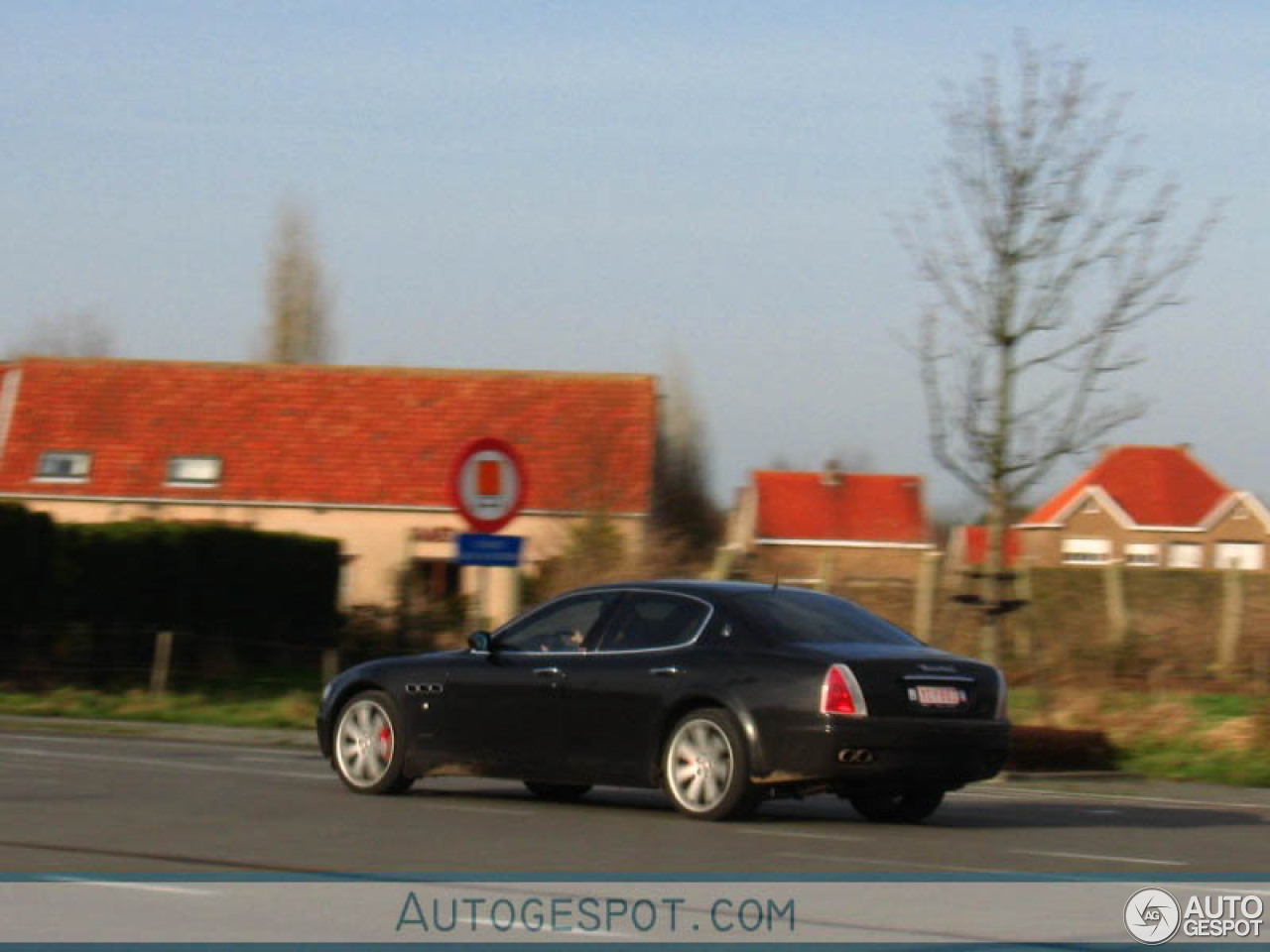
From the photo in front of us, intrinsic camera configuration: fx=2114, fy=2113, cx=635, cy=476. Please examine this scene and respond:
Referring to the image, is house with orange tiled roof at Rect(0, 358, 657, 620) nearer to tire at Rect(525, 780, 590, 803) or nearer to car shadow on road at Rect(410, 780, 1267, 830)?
car shadow on road at Rect(410, 780, 1267, 830)

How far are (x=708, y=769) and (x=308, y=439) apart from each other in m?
37.1

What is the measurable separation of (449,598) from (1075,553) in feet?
174

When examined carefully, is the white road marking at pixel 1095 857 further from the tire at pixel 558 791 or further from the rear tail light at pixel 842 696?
the tire at pixel 558 791

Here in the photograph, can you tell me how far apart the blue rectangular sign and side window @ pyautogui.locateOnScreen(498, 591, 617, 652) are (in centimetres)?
448

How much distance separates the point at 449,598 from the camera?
33.5 m

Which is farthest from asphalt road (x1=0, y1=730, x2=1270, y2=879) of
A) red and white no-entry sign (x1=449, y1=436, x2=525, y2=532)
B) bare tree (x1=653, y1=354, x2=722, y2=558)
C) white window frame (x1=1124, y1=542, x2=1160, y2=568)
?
white window frame (x1=1124, y1=542, x2=1160, y2=568)

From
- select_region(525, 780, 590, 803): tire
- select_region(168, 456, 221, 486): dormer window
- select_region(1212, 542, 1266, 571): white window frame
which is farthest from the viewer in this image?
select_region(1212, 542, 1266, 571): white window frame

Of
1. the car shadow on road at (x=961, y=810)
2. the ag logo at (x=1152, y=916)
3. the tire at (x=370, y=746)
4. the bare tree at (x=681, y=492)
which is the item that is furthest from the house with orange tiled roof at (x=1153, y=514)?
the ag logo at (x=1152, y=916)

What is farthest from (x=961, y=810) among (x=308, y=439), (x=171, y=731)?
(x=308, y=439)

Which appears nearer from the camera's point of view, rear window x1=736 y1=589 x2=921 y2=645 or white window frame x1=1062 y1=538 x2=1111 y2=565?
rear window x1=736 y1=589 x2=921 y2=645

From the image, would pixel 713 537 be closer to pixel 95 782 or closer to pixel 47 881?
pixel 95 782

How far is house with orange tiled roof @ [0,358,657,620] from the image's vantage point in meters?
46.5

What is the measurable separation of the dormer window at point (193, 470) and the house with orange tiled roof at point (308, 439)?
32 mm

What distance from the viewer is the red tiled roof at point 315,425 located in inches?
1848
